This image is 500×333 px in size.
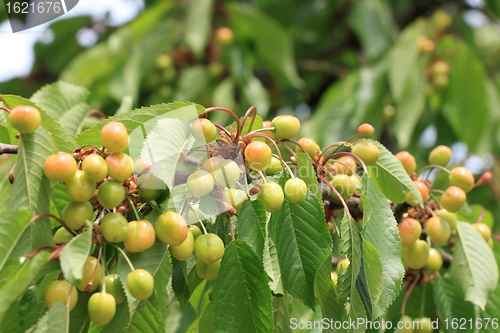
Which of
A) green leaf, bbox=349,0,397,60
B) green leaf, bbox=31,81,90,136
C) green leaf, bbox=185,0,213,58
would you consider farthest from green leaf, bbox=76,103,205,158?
green leaf, bbox=349,0,397,60

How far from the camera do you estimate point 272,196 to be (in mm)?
795

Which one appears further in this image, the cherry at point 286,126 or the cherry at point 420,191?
the cherry at point 420,191

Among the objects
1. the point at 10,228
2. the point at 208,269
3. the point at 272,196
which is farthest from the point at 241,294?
the point at 10,228

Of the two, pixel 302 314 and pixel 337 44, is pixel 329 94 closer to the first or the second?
pixel 337 44

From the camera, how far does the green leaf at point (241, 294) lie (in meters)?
0.77

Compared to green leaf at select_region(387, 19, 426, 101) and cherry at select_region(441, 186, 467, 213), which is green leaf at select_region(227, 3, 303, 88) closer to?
green leaf at select_region(387, 19, 426, 101)

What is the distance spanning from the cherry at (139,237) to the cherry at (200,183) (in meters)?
0.09

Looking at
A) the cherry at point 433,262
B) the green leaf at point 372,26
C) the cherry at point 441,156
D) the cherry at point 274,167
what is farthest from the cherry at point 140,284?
the green leaf at point 372,26

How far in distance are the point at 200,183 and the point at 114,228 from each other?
0.50 feet

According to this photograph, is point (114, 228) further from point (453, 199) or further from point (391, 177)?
point (453, 199)

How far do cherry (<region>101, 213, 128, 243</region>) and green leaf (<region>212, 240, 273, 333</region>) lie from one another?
0.18 m

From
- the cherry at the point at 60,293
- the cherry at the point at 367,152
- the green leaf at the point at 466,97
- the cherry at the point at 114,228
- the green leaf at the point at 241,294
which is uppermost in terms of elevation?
the cherry at the point at 114,228

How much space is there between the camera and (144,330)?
0.82m

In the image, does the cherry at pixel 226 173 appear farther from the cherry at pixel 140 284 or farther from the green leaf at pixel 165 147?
the cherry at pixel 140 284
